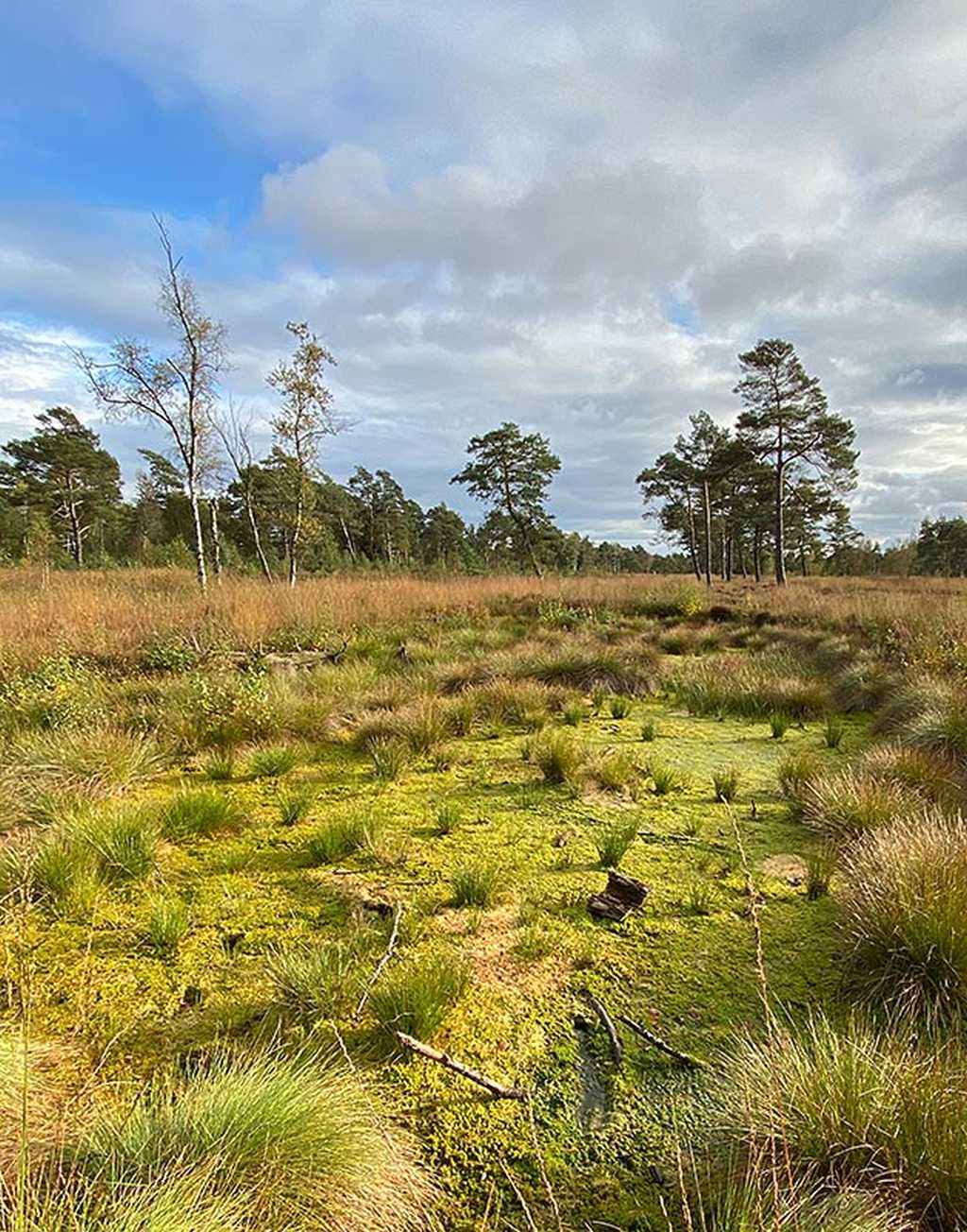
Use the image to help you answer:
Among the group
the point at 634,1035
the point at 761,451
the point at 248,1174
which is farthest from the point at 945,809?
the point at 761,451

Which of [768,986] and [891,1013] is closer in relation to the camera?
[891,1013]

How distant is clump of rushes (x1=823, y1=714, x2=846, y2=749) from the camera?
15.5 ft

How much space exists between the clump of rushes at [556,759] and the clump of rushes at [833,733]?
7.31 feet

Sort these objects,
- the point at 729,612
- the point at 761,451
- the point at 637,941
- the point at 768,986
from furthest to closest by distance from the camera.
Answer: the point at 761,451, the point at 729,612, the point at 637,941, the point at 768,986

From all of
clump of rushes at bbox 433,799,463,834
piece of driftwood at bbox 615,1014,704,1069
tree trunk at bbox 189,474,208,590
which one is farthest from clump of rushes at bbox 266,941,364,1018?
tree trunk at bbox 189,474,208,590

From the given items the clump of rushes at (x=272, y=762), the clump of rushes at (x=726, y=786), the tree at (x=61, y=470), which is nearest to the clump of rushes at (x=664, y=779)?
the clump of rushes at (x=726, y=786)

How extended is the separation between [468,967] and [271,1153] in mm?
872

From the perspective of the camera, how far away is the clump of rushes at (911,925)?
67.5 inches

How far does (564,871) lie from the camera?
2.71 meters

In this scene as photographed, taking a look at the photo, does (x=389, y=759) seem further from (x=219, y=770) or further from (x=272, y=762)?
(x=219, y=770)

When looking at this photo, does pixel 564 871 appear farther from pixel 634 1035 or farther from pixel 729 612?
pixel 729 612

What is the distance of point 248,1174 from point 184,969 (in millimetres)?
1018

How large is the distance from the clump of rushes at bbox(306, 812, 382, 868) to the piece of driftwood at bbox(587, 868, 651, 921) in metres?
1.13

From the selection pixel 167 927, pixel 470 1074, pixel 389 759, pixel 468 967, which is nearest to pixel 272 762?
pixel 389 759
